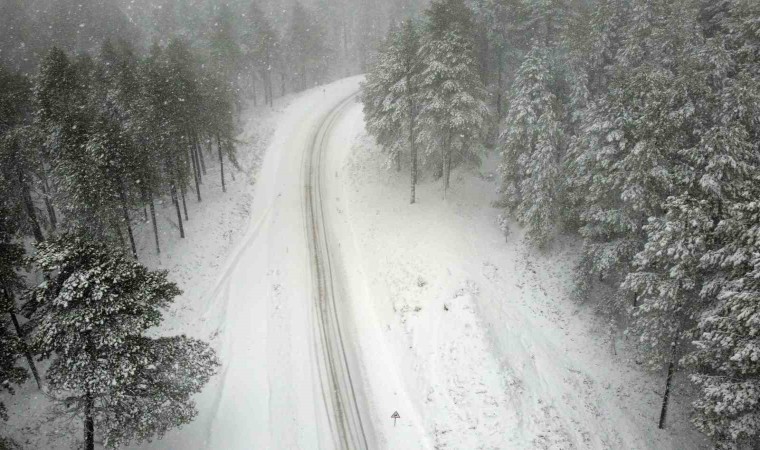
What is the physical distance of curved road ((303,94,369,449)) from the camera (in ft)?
67.6

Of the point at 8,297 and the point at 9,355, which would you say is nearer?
the point at 9,355

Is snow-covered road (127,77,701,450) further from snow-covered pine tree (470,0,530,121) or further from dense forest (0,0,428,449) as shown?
snow-covered pine tree (470,0,530,121)

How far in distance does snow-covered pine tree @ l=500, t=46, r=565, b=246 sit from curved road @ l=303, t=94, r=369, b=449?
1373cm

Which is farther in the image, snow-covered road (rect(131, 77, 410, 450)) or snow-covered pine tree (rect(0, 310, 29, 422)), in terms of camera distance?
snow-covered road (rect(131, 77, 410, 450))

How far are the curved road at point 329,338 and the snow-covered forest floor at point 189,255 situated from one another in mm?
5947

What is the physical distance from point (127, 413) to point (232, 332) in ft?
30.9

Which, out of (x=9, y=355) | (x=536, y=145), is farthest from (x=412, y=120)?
(x=9, y=355)

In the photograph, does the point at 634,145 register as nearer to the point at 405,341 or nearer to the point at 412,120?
the point at 412,120

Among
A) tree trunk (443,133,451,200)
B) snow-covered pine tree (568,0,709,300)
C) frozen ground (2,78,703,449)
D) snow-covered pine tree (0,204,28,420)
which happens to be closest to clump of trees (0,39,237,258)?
snow-covered pine tree (0,204,28,420)

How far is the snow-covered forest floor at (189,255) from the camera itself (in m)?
21.2

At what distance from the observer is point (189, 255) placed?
1267 inches

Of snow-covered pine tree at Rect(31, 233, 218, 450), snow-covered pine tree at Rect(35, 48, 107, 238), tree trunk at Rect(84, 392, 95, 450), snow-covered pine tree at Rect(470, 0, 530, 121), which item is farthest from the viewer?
snow-covered pine tree at Rect(470, 0, 530, 121)

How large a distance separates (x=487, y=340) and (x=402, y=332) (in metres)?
4.87

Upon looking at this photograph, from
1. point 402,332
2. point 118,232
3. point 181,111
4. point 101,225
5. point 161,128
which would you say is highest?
point 181,111
